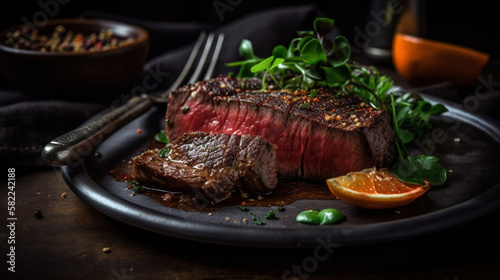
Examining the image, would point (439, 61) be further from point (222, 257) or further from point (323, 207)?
point (222, 257)

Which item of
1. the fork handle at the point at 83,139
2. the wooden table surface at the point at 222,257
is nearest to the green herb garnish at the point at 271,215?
the wooden table surface at the point at 222,257

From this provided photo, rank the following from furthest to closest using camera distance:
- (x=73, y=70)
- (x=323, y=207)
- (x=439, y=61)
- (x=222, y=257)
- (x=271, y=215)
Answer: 1. (x=439, y=61)
2. (x=73, y=70)
3. (x=323, y=207)
4. (x=271, y=215)
5. (x=222, y=257)

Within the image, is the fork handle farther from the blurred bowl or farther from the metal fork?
the blurred bowl

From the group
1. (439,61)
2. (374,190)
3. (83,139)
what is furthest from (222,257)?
(439,61)

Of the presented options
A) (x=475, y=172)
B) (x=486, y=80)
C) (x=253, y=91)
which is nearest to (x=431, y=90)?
(x=486, y=80)

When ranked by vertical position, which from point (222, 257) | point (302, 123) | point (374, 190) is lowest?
point (222, 257)

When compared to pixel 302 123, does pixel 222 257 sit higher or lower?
lower
